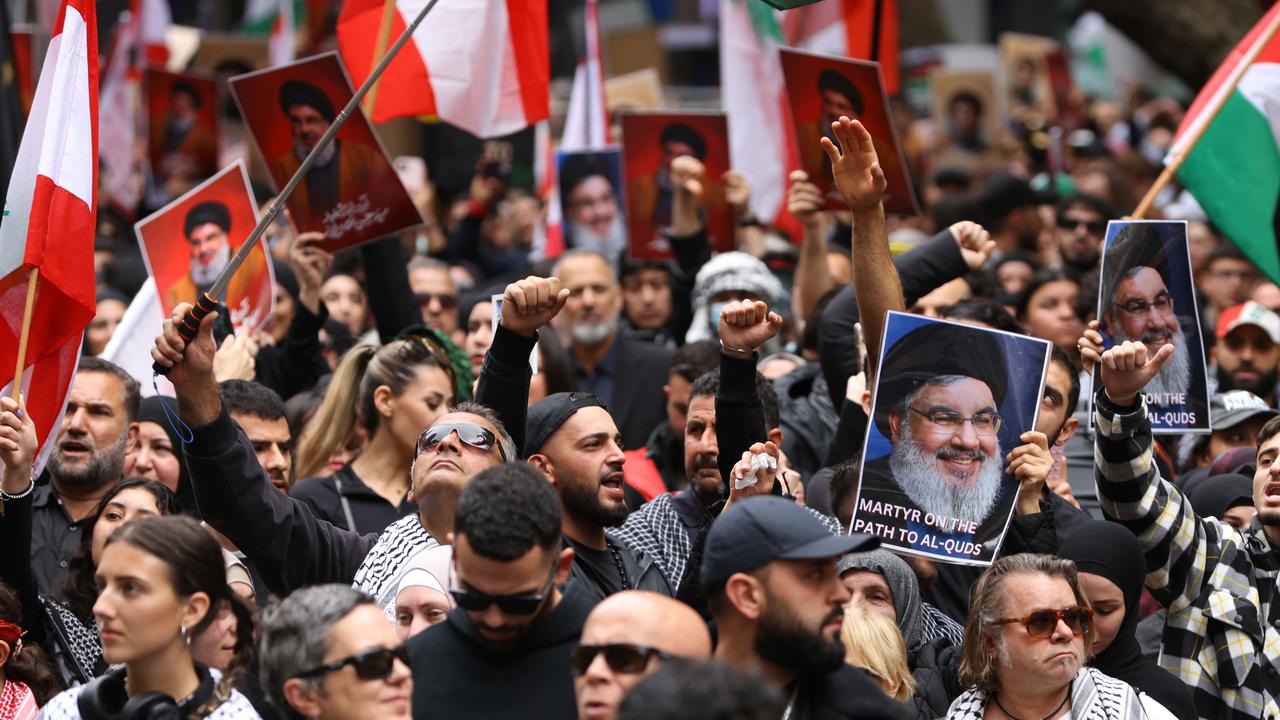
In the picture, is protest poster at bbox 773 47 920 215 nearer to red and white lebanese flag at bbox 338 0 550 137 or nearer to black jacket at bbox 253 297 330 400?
red and white lebanese flag at bbox 338 0 550 137

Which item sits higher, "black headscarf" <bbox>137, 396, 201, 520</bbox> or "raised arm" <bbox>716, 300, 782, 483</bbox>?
"raised arm" <bbox>716, 300, 782, 483</bbox>

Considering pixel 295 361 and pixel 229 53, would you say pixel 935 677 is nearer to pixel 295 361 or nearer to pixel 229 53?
pixel 295 361

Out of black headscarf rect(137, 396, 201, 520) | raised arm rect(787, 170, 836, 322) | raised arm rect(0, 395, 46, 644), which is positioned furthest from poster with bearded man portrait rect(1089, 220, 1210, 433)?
raised arm rect(0, 395, 46, 644)

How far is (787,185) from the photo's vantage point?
33.7ft

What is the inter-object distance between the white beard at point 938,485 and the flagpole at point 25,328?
2.62 metres

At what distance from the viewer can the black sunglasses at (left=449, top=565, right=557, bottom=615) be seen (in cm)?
395

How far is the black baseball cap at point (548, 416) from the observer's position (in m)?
5.26

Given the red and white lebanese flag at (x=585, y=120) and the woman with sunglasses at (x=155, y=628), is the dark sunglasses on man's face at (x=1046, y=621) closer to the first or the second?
the woman with sunglasses at (x=155, y=628)

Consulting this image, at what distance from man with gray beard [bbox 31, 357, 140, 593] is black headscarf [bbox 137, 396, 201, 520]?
4.0 inches

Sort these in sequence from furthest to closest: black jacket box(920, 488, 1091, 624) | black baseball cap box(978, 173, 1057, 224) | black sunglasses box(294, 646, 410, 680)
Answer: black baseball cap box(978, 173, 1057, 224)
black jacket box(920, 488, 1091, 624)
black sunglasses box(294, 646, 410, 680)

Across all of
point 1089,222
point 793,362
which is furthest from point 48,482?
point 1089,222

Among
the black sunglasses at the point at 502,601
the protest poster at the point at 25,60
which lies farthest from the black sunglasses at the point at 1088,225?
the black sunglasses at the point at 502,601

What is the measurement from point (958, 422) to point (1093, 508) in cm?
144

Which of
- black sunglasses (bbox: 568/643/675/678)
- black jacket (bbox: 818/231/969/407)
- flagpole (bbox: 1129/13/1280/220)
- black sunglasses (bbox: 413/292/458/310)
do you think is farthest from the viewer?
black sunglasses (bbox: 413/292/458/310)
